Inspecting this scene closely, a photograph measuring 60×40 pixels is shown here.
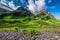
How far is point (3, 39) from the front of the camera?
36.3 m

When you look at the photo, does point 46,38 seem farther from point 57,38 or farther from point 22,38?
point 22,38

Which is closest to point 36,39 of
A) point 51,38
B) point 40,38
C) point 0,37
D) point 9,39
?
point 40,38

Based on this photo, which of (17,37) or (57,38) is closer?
(57,38)

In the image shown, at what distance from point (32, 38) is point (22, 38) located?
6.56 feet

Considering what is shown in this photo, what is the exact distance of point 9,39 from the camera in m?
35.7

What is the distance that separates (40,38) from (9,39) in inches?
237

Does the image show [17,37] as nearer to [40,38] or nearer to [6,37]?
[6,37]

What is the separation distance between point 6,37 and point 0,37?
125 cm

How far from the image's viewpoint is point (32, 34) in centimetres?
4038

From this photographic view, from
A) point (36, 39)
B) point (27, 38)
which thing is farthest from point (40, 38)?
point (27, 38)

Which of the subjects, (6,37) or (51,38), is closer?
(51,38)

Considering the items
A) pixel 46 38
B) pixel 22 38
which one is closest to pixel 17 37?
pixel 22 38

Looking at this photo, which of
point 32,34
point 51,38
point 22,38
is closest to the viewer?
point 51,38

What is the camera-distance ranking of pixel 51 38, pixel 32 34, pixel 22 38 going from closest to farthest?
1. pixel 51 38
2. pixel 22 38
3. pixel 32 34
